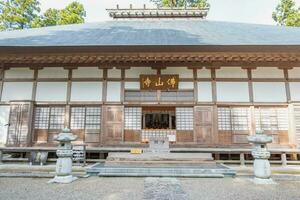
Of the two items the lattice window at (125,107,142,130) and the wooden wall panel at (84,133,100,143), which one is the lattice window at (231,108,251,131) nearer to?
the lattice window at (125,107,142,130)

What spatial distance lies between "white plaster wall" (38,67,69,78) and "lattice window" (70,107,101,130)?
1.52 m

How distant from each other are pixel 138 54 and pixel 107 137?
3.44 meters

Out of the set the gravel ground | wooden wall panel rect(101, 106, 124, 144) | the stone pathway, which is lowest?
the gravel ground

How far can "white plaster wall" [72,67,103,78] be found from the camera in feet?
28.4

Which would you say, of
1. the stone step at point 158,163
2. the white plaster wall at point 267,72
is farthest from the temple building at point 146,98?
the stone step at point 158,163

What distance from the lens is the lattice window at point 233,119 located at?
26.9ft

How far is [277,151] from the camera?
7.21 m

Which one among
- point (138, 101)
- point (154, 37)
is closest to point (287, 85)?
point (154, 37)

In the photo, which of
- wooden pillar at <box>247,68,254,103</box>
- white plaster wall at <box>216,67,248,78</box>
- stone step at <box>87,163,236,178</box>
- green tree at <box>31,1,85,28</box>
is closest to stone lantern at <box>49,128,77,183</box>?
stone step at <box>87,163,236,178</box>

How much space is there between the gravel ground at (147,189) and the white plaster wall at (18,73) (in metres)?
4.76

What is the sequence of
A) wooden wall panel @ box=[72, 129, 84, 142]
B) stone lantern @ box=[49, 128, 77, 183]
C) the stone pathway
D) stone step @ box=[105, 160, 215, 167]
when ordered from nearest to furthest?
the stone pathway → stone lantern @ box=[49, 128, 77, 183] → stone step @ box=[105, 160, 215, 167] → wooden wall panel @ box=[72, 129, 84, 142]

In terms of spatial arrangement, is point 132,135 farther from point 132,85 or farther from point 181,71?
point 181,71

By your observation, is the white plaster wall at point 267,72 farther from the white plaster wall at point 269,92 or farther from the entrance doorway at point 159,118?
the entrance doorway at point 159,118

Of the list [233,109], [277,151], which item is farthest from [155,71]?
[277,151]
